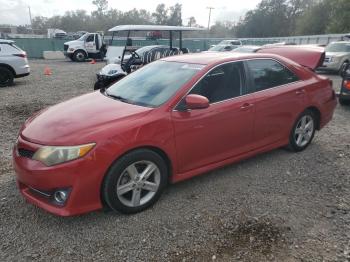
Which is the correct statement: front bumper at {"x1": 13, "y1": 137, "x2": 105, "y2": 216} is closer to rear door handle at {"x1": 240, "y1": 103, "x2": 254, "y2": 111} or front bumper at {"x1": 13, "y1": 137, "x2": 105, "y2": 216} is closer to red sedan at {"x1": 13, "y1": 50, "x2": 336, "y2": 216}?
red sedan at {"x1": 13, "y1": 50, "x2": 336, "y2": 216}

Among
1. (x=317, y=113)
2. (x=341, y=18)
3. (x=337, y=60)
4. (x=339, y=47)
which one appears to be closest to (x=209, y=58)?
(x=317, y=113)

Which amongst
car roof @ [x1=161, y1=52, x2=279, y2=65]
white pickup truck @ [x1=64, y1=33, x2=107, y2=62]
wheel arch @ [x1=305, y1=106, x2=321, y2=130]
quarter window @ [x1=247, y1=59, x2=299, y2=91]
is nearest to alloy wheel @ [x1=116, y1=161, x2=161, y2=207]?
car roof @ [x1=161, y1=52, x2=279, y2=65]

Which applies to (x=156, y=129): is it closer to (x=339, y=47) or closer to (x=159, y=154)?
(x=159, y=154)

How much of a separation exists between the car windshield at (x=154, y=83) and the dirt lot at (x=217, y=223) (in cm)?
112

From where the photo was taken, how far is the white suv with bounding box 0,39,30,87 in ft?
36.2

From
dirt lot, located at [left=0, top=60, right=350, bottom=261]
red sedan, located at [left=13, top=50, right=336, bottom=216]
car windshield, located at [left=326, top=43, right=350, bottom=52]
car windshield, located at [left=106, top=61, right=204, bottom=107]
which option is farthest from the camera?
car windshield, located at [left=326, top=43, right=350, bottom=52]

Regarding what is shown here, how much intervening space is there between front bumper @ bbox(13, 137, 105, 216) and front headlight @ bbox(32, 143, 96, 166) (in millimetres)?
41

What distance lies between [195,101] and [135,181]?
40.0 inches

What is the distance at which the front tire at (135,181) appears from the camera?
3141 millimetres

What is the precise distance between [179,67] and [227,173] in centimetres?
149

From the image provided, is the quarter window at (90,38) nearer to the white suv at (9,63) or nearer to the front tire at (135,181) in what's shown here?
the white suv at (9,63)

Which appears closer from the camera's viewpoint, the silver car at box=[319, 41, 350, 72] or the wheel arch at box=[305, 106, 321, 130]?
the wheel arch at box=[305, 106, 321, 130]

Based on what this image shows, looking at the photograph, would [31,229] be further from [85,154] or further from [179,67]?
[179,67]

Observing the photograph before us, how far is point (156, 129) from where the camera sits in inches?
131
